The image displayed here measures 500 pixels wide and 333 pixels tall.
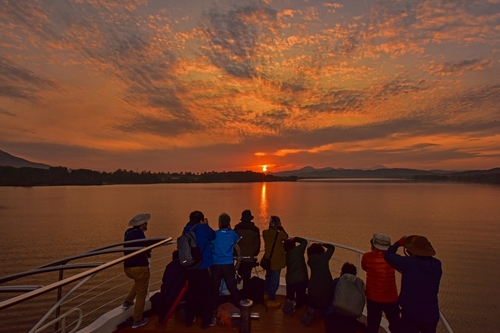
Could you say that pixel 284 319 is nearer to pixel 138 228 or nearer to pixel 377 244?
pixel 377 244

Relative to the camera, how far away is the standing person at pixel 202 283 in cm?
475

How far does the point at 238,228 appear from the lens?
19.2ft

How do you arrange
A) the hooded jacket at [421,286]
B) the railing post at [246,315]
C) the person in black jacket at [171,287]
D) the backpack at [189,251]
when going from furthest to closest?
the person in black jacket at [171,287] → the backpack at [189,251] → the railing post at [246,315] → the hooded jacket at [421,286]

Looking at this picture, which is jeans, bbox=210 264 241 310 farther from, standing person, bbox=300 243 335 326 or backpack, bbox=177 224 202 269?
standing person, bbox=300 243 335 326

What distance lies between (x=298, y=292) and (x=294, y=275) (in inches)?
16.7

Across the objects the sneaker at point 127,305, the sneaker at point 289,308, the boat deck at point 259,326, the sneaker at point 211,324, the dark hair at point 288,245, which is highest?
the dark hair at point 288,245

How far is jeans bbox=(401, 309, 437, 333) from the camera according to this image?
137 inches

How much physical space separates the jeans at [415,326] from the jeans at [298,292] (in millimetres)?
2048

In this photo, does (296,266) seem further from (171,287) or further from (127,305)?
(127,305)

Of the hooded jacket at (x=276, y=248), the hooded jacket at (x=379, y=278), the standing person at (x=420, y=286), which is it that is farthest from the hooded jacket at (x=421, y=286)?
the hooded jacket at (x=276, y=248)

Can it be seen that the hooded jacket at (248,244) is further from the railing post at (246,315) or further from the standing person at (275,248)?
the railing post at (246,315)

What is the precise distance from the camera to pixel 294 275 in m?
5.39

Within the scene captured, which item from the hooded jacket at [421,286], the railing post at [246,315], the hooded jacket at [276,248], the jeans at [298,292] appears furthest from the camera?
the hooded jacket at [276,248]

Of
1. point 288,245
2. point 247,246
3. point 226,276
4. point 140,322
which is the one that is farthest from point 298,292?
point 140,322
